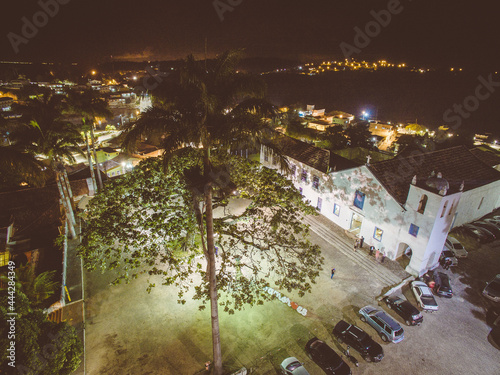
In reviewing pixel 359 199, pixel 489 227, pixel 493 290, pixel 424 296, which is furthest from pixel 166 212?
pixel 489 227

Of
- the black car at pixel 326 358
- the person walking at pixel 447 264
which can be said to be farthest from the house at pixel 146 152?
the person walking at pixel 447 264

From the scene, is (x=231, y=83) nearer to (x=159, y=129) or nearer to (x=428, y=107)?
(x=159, y=129)

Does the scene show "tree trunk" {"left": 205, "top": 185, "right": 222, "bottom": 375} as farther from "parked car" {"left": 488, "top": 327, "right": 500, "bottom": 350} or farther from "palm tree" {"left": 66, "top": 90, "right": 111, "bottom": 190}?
"palm tree" {"left": 66, "top": 90, "right": 111, "bottom": 190}

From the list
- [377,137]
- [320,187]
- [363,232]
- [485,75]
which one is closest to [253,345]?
[363,232]

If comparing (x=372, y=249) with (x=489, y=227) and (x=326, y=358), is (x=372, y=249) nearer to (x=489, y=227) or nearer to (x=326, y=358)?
(x=326, y=358)

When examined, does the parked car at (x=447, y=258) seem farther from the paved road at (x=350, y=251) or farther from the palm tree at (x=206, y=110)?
the palm tree at (x=206, y=110)

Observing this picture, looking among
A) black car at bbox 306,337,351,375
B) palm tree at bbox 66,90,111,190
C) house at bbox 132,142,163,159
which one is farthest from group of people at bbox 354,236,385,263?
palm tree at bbox 66,90,111,190
